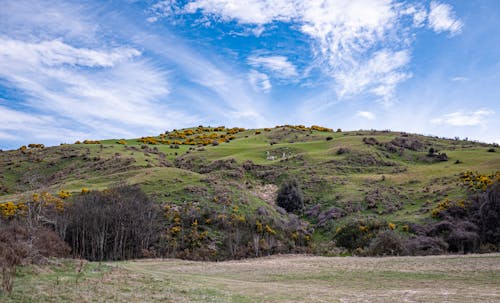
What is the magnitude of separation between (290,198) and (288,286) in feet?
99.6

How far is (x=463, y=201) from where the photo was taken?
1385 inches

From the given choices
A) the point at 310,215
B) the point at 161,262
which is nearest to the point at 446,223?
the point at 310,215

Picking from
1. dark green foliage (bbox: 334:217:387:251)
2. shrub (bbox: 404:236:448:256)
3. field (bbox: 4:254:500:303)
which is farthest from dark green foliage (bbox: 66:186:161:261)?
shrub (bbox: 404:236:448:256)

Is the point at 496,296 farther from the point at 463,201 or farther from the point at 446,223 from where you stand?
the point at 463,201

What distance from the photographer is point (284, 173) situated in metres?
56.2

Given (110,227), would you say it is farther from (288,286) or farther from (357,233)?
(357,233)

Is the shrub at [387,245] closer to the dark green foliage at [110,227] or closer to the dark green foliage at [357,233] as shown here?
the dark green foliage at [357,233]

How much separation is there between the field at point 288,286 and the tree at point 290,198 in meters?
24.5

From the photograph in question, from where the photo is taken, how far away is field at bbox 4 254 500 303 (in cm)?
1146

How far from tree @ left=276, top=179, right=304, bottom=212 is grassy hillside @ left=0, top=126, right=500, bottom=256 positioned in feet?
4.88

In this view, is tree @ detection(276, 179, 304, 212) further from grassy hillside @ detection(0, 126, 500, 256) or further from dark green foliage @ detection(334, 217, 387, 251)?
dark green foliage @ detection(334, 217, 387, 251)

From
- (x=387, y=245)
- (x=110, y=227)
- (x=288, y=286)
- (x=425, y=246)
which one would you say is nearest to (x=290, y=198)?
(x=387, y=245)

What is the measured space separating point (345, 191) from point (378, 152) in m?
20.5

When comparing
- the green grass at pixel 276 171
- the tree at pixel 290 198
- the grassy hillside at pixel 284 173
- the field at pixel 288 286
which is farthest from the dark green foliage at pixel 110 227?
the tree at pixel 290 198
